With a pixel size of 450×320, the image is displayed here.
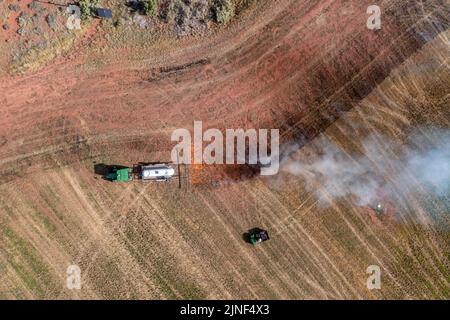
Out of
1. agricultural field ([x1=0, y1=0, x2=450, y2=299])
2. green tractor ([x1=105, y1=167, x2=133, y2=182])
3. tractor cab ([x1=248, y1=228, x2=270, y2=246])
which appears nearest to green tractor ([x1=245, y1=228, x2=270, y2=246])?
tractor cab ([x1=248, y1=228, x2=270, y2=246])

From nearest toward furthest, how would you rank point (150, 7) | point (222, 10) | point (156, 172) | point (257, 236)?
point (156, 172), point (257, 236), point (150, 7), point (222, 10)

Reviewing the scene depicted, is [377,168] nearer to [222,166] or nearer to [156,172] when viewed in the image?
[222,166]

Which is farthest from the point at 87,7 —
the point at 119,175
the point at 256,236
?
the point at 256,236

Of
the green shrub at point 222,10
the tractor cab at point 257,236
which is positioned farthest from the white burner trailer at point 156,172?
the green shrub at point 222,10

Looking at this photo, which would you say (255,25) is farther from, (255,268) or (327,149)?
(255,268)

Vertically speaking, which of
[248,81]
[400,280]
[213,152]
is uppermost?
[248,81]

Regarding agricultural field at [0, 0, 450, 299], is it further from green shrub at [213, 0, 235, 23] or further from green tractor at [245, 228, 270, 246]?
green tractor at [245, 228, 270, 246]
